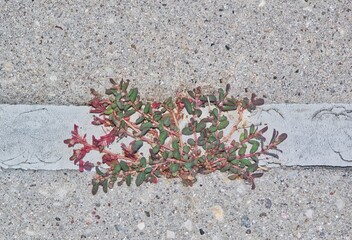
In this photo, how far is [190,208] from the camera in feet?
8.27

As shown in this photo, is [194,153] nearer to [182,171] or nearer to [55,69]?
[182,171]

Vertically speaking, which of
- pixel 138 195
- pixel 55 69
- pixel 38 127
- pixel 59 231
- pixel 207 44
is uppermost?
pixel 207 44

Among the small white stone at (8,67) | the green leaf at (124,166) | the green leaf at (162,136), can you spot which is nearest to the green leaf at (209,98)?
the green leaf at (162,136)

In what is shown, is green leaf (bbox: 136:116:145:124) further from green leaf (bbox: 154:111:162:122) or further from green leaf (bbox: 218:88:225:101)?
green leaf (bbox: 218:88:225:101)

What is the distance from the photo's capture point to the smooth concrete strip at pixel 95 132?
8.22 feet

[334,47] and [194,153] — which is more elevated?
[334,47]

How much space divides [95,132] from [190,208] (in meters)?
0.55

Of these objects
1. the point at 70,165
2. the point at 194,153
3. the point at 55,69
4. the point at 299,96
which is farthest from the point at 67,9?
the point at 299,96

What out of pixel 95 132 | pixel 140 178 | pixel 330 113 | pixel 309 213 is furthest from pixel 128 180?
pixel 330 113

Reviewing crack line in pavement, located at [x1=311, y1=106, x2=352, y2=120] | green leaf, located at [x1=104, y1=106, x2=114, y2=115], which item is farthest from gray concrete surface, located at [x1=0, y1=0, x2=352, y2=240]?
green leaf, located at [x1=104, y1=106, x2=114, y2=115]

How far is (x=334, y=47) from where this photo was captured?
Result: 2516mm

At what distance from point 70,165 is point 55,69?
1.46ft

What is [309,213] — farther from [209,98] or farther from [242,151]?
[209,98]

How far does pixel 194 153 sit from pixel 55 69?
0.74 meters
